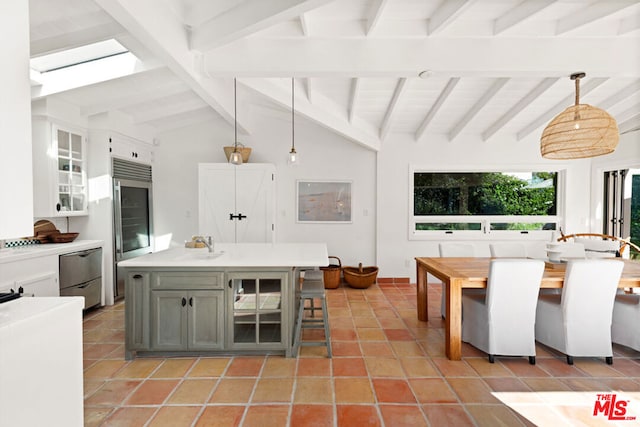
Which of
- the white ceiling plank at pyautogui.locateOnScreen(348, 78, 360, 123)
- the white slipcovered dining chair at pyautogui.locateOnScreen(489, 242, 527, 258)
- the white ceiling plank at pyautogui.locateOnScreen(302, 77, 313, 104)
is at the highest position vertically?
the white ceiling plank at pyautogui.locateOnScreen(302, 77, 313, 104)

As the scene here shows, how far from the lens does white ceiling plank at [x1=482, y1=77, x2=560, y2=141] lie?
12.4 feet

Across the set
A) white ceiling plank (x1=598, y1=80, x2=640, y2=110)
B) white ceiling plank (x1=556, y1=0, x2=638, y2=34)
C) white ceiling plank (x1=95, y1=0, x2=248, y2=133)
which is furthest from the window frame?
white ceiling plank (x1=95, y1=0, x2=248, y2=133)

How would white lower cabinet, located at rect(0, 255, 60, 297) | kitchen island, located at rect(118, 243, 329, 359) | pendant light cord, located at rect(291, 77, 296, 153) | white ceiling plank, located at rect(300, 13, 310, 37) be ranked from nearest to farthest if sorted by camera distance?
white ceiling plank, located at rect(300, 13, 310, 37), kitchen island, located at rect(118, 243, 329, 359), white lower cabinet, located at rect(0, 255, 60, 297), pendant light cord, located at rect(291, 77, 296, 153)

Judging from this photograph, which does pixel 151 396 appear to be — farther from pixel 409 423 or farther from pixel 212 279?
pixel 409 423

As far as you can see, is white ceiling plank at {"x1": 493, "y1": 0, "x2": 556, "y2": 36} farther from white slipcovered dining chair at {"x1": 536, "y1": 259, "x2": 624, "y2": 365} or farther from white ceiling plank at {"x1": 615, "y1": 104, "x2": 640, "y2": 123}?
white ceiling plank at {"x1": 615, "y1": 104, "x2": 640, "y2": 123}

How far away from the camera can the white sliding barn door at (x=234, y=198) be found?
5098 millimetres

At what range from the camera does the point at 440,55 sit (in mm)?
2873

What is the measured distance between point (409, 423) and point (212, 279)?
179 centimetres

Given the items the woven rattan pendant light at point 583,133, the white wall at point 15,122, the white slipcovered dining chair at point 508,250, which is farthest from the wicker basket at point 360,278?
the white wall at point 15,122

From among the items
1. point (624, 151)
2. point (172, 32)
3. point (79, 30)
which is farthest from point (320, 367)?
point (624, 151)

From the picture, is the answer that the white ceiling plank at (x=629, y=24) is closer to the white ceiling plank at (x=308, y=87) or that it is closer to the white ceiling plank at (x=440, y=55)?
the white ceiling plank at (x=440, y=55)

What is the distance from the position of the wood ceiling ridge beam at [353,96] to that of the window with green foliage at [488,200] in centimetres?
170

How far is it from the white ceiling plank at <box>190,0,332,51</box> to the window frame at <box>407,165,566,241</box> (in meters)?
3.82

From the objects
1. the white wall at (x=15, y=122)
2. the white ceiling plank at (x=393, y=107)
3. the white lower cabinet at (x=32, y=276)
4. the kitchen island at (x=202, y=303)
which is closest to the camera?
the white wall at (x=15, y=122)
